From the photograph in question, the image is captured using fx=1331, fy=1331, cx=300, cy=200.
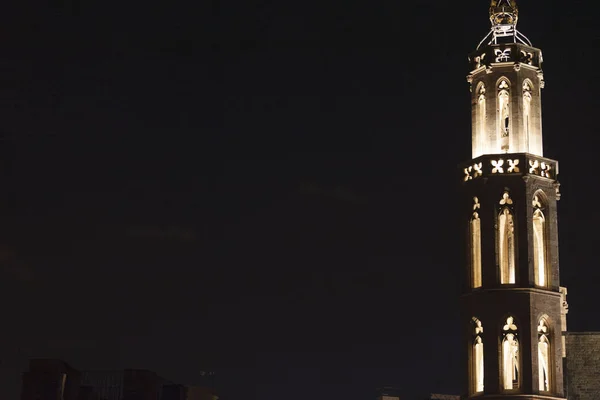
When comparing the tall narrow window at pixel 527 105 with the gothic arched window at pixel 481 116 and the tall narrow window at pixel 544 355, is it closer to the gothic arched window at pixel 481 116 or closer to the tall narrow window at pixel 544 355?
the gothic arched window at pixel 481 116

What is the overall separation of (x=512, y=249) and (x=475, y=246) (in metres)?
1.51

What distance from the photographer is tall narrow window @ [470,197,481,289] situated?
50.0 metres

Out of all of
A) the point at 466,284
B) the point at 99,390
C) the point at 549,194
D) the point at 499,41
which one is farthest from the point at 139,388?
the point at 499,41

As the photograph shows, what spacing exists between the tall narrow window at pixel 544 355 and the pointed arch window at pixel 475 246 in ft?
9.72

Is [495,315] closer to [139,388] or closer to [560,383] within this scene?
[560,383]

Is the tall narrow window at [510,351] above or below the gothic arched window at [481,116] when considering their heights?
below

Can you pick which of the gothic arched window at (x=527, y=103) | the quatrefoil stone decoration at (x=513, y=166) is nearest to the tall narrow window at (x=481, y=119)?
the quatrefoil stone decoration at (x=513, y=166)

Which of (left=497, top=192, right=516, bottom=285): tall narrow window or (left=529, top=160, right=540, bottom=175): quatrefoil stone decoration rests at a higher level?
(left=529, top=160, right=540, bottom=175): quatrefoil stone decoration

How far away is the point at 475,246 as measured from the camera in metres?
50.3

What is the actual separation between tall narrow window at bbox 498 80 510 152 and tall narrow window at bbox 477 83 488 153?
25.3 inches

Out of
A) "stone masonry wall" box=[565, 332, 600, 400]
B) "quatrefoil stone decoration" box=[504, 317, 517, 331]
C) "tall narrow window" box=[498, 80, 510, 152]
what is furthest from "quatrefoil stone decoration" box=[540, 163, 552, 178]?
"stone masonry wall" box=[565, 332, 600, 400]

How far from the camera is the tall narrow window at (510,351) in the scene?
4834 cm

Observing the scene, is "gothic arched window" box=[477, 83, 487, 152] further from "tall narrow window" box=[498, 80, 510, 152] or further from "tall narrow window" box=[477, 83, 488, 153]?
"tall narrow window" box=[498, 80, 510, 152]

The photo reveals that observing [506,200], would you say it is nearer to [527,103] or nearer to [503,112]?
[503,112]
